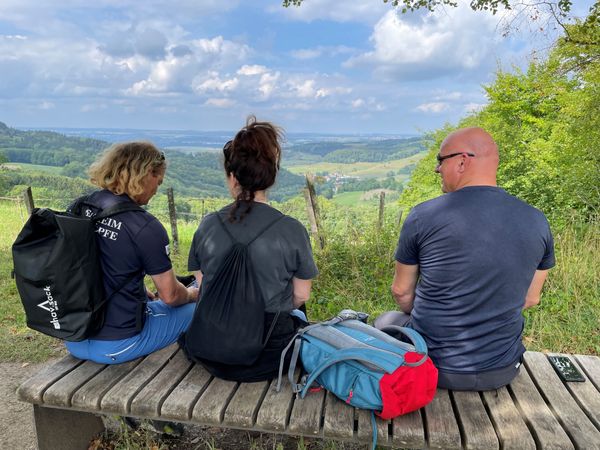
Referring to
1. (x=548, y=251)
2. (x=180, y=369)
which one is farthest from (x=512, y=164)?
(x=180, y=369)

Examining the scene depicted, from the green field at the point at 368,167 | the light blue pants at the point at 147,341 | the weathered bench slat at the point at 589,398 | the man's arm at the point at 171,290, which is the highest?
the man's arm at the point at 171,290

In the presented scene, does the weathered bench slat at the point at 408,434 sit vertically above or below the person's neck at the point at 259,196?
below

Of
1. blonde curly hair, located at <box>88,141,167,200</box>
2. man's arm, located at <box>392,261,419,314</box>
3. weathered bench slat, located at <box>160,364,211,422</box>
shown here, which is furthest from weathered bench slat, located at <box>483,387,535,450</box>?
blonde curly hair, located at <box>88,141,167,200</box>

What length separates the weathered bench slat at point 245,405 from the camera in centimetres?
206

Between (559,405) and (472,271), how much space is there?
84cm

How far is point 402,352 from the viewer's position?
202cm

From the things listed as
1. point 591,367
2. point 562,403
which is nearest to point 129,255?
point 562,403

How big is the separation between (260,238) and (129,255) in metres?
0.74

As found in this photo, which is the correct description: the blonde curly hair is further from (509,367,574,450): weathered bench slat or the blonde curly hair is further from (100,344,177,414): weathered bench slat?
(509,367,574,450): weathered bench slat

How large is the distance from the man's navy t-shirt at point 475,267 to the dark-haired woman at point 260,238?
1.94ft

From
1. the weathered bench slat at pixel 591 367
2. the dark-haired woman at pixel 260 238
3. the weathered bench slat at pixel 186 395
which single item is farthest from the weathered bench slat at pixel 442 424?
the weathered bench slat at pixel 186 395

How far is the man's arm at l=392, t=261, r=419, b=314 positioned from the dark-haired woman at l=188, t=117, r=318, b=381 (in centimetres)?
46

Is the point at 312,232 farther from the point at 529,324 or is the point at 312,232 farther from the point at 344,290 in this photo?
the point at 529,324

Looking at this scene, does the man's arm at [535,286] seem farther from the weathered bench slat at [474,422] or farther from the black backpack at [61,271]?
the black backpack at [61,271]
